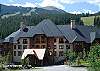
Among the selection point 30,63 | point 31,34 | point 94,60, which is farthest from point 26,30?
point 94,60

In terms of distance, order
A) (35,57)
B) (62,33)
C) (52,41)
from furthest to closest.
Result: (62,33)
(52,41)
(35,57)

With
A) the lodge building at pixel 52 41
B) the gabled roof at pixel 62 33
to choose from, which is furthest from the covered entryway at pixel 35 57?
the gabled roof at pixel 62 33

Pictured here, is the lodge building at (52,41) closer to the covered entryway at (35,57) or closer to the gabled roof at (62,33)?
the gabled roof at (62,33)

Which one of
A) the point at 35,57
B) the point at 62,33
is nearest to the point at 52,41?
the point at 62,33

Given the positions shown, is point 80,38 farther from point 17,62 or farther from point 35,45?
point 17,62

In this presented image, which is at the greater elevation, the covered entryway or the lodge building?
the lodge building

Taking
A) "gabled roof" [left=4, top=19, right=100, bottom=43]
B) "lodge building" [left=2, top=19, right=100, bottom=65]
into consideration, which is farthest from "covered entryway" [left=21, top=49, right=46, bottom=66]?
"gabled roof" [left=4, top=19, right=100, bottom=43]

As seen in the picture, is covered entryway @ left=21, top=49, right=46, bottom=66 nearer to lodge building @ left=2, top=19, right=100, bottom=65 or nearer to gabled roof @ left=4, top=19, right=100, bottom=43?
lodge building @ left=2, top=19, right=100, bottom=65

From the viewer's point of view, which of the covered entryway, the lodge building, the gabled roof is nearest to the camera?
the covered entryway

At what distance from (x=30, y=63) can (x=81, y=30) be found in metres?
21.9

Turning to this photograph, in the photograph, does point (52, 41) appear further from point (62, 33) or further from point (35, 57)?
point (35, 57)

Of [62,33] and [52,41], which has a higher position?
[62,33]

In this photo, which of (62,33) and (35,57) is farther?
(62,33)

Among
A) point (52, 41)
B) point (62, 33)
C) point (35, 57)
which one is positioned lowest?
point (35, 57)
